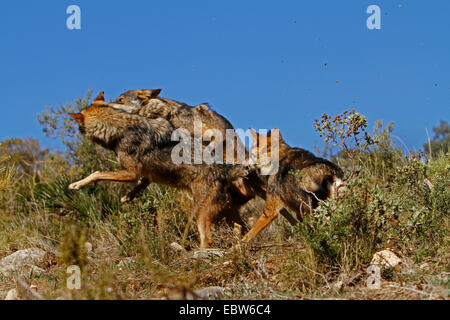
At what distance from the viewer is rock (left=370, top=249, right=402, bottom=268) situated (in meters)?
6.26

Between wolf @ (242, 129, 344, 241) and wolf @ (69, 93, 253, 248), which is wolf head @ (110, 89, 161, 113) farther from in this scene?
wolf @ (242, 129, 344, 241)

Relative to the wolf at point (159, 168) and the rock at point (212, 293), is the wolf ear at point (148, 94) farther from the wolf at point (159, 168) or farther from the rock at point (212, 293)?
the rock at point (212, 293)

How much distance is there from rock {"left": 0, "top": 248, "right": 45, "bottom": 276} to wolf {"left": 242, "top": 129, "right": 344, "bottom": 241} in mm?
3805

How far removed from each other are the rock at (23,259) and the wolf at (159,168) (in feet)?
5.05

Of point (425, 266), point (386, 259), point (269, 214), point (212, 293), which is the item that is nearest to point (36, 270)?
point (269, 214)

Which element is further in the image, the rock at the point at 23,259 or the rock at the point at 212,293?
the rock at the point at 23,259

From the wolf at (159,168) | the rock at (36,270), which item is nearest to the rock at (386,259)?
the wolf at (159,168)

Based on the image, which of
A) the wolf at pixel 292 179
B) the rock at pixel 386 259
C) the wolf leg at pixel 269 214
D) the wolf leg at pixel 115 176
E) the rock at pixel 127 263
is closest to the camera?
the rock at pixel 386 259

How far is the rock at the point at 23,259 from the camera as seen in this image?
9.07 m

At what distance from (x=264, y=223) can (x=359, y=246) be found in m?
2.19

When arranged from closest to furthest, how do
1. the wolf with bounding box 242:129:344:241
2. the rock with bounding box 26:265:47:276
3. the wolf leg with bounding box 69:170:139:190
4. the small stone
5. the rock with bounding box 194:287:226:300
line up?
the rock with bounding box 194:287:226:300 < the small stone < the wolf with bounding box 242:129:344:241 < the rock with bounding box 26:265:47:276 < the wolf leg with bounding box 69:170:139:190

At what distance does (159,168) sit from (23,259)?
2.84 metres

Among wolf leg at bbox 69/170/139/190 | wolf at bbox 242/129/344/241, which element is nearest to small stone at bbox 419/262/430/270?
wolf at bbox 242/129/344/241
